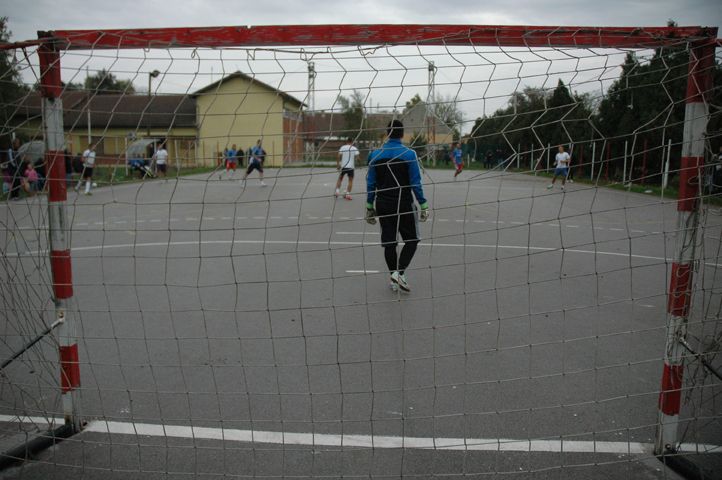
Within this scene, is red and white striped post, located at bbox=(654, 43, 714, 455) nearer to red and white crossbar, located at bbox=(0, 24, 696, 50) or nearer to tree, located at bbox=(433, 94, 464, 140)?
red and white crossbar, located at bbox=(0, 24, 696, 50)

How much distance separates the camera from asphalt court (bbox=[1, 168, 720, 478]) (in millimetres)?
3141

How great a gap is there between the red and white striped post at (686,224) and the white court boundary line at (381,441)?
0.96 feet

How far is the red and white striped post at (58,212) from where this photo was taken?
292 centimetres

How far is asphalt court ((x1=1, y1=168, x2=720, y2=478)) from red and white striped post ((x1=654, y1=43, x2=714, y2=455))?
0.17m

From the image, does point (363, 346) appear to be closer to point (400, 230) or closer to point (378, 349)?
point (378, 349)

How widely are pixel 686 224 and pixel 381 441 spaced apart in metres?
2.19

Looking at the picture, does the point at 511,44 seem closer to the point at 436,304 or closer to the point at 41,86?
the point at 41,86

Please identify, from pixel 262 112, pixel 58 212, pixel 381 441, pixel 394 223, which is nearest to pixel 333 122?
pixel 262 112

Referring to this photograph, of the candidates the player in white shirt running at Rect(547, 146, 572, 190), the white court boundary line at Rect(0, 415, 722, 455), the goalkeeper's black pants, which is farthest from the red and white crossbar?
the goalkeeper's black pants

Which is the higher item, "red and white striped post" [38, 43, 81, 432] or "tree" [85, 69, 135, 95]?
"tree" [85, 69, 135, 95]

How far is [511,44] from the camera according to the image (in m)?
2.91

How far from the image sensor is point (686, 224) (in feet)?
9.03

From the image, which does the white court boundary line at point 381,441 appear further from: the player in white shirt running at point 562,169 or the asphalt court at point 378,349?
the player in white shirt running at point 562,169

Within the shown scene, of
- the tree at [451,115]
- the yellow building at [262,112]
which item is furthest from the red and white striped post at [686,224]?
the yellow building at [262,112]
